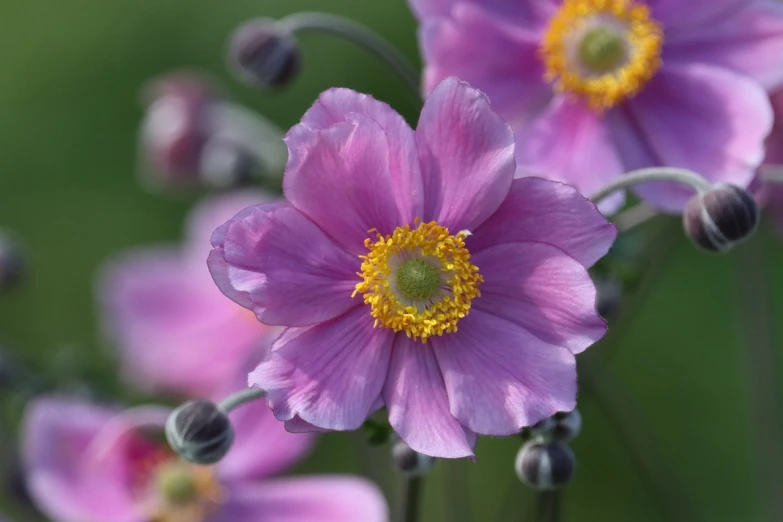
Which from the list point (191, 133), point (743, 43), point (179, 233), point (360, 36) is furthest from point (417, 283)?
point (179, 233)

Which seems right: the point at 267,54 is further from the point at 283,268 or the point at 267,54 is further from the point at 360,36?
the point at 283,268

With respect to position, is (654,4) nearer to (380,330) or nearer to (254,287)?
(380,330)

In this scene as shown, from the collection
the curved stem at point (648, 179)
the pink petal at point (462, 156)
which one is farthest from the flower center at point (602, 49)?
the pink petal at point (462, 156)

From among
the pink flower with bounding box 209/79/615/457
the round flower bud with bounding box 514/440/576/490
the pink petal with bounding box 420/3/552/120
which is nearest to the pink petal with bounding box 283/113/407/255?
the pink flower with bounding box 209/79/615/457

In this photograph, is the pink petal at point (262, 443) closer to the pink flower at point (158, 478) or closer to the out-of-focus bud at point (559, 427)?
the pink flower at point (158, 478)

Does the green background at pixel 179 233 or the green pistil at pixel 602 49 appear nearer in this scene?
the green pistil at pixel 602 49

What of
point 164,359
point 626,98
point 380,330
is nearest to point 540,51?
point 626,98
